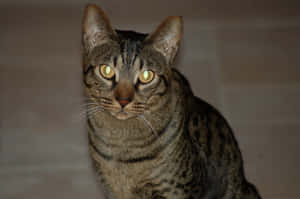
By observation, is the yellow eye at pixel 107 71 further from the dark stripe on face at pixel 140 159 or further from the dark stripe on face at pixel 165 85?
the dark stripe on face at pixel 140 159

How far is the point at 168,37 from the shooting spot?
4.25ft

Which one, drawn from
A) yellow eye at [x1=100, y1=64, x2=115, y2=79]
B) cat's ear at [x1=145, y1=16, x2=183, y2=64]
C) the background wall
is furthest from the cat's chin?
the background wall

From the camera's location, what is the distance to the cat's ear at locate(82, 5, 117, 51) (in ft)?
4.14

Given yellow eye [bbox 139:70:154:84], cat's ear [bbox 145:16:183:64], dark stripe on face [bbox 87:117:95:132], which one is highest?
cat's ear [bbox 145:16:183:64]

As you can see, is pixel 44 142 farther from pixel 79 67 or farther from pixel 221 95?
pixel 221 95

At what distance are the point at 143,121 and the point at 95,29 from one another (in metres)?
0.37

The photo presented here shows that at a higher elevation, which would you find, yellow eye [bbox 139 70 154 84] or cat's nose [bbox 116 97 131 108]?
yellow eye [bbox 139 70 154 84]

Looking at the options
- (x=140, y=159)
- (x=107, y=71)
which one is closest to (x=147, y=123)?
(x=140, y=159)

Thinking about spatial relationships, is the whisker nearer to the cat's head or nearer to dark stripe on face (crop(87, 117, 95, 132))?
the cat's head

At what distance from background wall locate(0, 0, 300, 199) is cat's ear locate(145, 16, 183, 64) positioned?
0.87 metres

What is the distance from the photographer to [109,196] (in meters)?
1.49

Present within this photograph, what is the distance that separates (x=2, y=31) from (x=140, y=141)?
1.48 metres

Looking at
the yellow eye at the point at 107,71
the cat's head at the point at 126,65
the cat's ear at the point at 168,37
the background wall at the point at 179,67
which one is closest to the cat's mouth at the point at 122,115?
the cat's head at the point at 126,65

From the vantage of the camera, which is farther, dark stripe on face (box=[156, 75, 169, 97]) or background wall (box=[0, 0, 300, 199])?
background wall (box=[0, 0, 300, 199])
